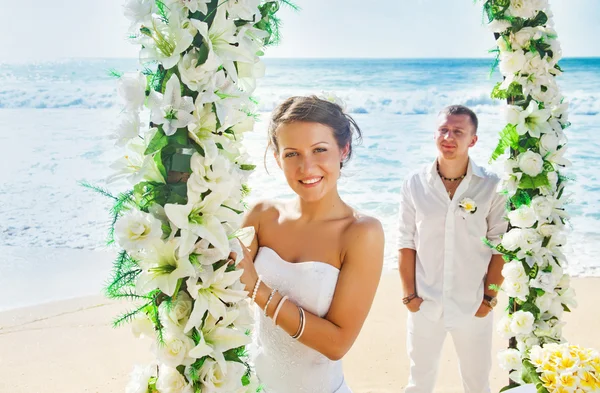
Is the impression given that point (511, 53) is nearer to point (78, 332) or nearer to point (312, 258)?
point (312, 258)

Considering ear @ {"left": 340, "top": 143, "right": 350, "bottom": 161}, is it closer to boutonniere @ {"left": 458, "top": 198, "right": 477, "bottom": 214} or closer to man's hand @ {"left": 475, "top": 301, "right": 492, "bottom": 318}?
boutonniere @ {"left": 458, "top": 198, "right": 477, "bottom": 214}

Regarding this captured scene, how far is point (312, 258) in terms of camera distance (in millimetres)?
2477

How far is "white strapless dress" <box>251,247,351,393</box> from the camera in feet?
7.91

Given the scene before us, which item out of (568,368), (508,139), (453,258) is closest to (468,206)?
(453,258)

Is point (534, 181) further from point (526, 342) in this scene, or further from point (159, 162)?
point (159, 162)

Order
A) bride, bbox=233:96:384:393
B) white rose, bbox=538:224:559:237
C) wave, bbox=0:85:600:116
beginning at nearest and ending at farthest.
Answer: bride, bbox=233:96:384:393, white rose, bbox=538:224:559:237, wave, bbox=0:85:600:116

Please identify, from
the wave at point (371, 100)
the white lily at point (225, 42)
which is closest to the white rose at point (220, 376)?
the white lily at point (225, 42)

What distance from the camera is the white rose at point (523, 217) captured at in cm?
303

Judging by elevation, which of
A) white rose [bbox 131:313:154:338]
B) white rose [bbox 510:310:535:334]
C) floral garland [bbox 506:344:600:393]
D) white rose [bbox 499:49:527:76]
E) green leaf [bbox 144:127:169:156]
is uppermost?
white rose [bbox 499:49:527:76]

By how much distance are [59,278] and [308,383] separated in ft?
21.8

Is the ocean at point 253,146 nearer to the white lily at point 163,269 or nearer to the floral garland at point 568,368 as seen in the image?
the white lily at point 163,269

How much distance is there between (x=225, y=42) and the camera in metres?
1.52

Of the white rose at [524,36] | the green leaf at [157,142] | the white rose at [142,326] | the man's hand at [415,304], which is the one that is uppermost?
the white rose at [524,36]

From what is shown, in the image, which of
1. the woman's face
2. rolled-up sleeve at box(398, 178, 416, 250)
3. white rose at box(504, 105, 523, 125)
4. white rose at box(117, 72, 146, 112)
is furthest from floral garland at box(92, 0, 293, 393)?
rolled-up sleeve at box(398, 178, 416, 250)
